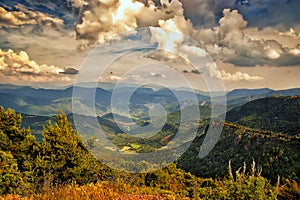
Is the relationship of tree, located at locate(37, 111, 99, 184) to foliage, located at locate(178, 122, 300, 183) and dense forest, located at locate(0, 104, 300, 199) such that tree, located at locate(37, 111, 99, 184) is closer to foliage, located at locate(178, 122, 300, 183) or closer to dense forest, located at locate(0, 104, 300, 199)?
dense forest, located at locate(0, 104, 300, 199)

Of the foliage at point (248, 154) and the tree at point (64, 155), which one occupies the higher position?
the tree at point (64, 155)

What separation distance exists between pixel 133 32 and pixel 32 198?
9655 mm

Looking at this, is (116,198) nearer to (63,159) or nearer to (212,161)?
(63,159)

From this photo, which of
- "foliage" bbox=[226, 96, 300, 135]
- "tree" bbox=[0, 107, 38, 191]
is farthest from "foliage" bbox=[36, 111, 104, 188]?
"foliage" bbox=[226, 96, 300, 135]

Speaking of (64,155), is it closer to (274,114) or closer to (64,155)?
(64,155)

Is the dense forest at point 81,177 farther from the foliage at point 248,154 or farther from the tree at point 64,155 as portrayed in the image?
the foliage at point 248,154

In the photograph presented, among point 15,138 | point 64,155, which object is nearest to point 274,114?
point 64,155

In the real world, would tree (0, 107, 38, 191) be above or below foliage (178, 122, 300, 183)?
above

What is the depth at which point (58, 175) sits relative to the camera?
60.9 feet

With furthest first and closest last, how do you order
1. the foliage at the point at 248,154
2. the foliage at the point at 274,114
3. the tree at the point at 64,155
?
the foliage at the point at 274,114
the foliage at the point at 248,154
the tree at the point at 64,155

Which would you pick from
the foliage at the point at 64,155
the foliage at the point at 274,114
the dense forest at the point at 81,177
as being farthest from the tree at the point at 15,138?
the foliage at the point at 274,114

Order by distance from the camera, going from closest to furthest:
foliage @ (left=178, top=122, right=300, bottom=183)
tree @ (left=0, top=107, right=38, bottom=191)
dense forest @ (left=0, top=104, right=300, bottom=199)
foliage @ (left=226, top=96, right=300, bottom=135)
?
dense forest @ (left=0, top=104, right=300, bottom=199), tree @ (left=0, top=107, right=38, bottom=191), foliage @ (left=178, top=122, right=300, bottom=183), foliage @ (left=226, top=96, right=300, bottom=135)

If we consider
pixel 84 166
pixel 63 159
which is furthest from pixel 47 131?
pixel 84 166

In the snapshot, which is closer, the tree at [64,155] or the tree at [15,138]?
the tree at [64,155]
